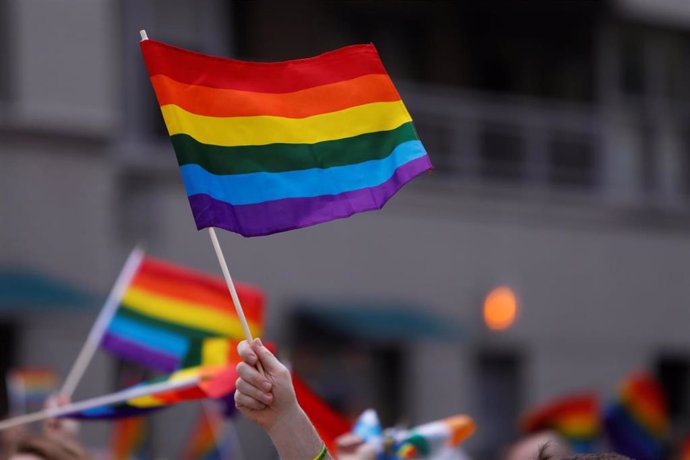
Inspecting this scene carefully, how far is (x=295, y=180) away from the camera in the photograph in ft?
14.8

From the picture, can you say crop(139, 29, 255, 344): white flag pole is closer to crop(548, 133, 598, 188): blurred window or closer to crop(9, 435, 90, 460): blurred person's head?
crop(9, 435, 90, 460): blurred person's head

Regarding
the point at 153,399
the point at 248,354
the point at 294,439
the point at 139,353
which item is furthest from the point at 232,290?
the point at 139,353

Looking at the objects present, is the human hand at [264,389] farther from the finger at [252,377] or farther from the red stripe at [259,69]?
the red stripe at [259,69]

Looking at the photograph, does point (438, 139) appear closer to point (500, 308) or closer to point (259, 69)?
point (500, 308)

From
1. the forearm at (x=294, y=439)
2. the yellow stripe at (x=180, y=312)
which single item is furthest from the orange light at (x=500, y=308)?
the forearm at (x=294, y=439)

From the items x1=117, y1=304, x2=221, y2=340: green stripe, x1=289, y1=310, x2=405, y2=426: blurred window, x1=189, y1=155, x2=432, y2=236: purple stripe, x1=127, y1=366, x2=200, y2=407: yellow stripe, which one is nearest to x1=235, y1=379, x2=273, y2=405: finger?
x1=189, y1=155, x2=432, y2=236: purple stripe

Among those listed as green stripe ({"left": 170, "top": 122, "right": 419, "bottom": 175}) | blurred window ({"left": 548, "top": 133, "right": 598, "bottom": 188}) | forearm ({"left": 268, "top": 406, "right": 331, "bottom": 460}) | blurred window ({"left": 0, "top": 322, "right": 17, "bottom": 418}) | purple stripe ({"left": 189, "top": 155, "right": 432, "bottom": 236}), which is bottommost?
blurred window ({"left": 0, "top": 322, "right": 17, "bottom": 418})

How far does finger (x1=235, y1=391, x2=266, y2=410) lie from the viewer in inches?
145

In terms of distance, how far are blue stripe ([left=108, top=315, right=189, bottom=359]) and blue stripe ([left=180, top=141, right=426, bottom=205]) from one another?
3.14 metres

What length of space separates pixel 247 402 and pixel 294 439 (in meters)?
0.13

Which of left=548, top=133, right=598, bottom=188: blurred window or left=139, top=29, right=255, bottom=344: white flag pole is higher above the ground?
left=139, top=29, right=255, bottom=344: white flag pole

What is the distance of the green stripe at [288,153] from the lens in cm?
436

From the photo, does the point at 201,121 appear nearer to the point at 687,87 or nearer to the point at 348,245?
the point at 348,245

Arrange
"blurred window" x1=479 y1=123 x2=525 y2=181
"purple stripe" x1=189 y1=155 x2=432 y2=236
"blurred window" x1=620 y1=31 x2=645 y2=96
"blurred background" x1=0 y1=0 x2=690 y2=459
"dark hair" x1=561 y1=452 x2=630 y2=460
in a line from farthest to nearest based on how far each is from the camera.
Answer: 1. "blurred window" x1=620 y1=31 x2=645 y2=96
2. "blurred window" x1=479 y1=123 x2=525 y2=181
3. "blurred background" x1=0 y1=0 x2=690 y2=459
4. "purple stripe" x1=189 y1=155 x2=432 y2=236
5. "dark hair" x1=561 y1=452 x2=630 y2=460
